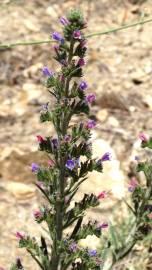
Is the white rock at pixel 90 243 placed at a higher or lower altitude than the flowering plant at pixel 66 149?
higher

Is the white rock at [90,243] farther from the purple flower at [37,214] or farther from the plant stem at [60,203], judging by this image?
the purple flower at [37,214]

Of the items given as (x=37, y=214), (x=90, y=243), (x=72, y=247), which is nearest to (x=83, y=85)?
(x=37, y=214)

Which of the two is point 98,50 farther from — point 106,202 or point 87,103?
point 87,103

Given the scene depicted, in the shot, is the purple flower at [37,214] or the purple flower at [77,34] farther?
the purple flower at [37,214]

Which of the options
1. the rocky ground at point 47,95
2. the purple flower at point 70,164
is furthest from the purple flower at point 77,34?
the rocky ground at point 47,95

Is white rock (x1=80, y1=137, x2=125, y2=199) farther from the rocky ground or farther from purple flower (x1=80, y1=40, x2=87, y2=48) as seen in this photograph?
purple flower (x1=80, y1=40, x2=87, y2=48)

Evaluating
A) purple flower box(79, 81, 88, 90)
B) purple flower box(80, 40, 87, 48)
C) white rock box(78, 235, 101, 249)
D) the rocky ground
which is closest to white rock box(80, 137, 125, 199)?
the rocky ground
